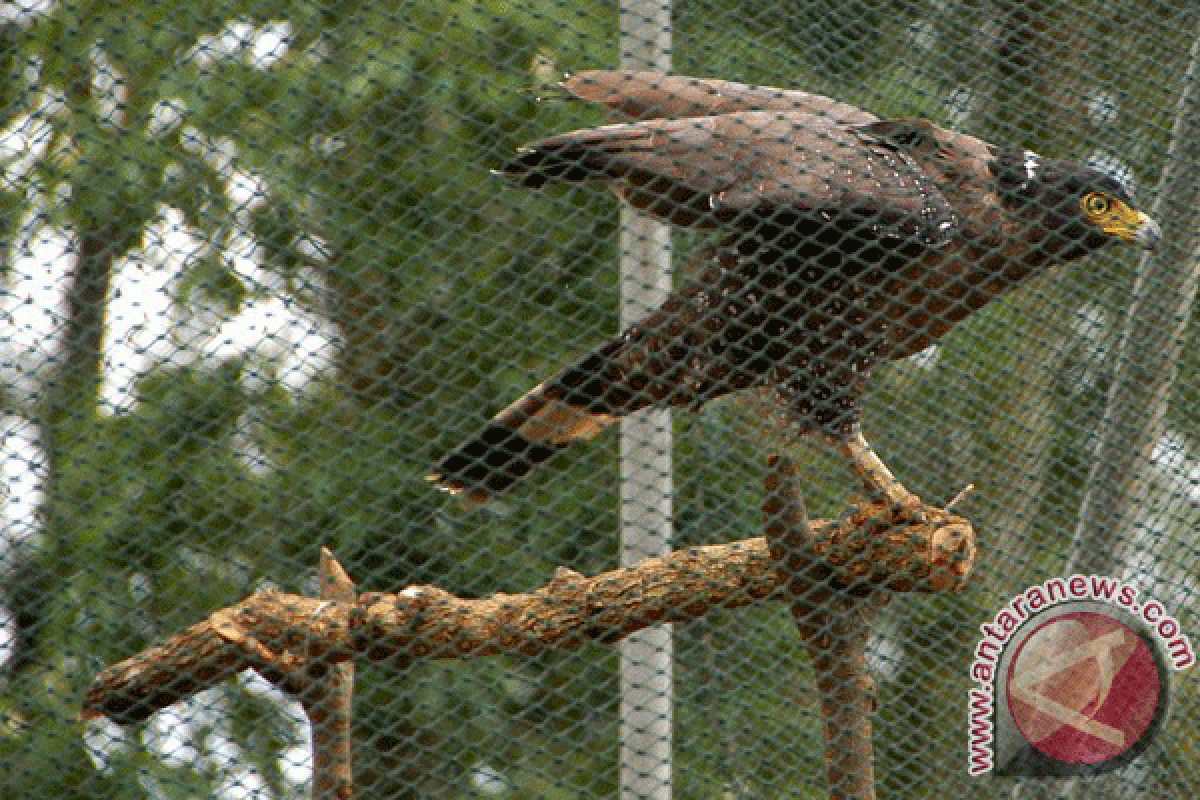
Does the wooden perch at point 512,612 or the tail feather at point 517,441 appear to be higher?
the wooden perch at point 512,612

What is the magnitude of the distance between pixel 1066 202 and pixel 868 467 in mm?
600

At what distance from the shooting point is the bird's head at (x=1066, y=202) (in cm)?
309

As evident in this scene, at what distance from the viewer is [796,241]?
116 inches

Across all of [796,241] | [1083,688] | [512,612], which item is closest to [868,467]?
[796,241]

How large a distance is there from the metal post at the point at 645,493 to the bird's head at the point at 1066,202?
2.23ft

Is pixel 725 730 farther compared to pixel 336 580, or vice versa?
pixel 725 730

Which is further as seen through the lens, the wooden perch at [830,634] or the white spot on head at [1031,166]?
the white spot on head at [1031,166]

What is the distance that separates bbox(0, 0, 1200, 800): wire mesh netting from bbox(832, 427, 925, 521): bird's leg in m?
0.01

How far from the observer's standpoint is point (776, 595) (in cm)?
267

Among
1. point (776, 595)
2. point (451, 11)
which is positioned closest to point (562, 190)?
point (451, 11)

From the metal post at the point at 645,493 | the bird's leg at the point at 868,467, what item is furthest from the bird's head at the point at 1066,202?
the metal post at the point at 645,493

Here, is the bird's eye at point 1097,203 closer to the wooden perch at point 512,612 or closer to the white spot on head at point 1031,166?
the white spot on head at point 1031,166

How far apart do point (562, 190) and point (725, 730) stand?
4.07 ft

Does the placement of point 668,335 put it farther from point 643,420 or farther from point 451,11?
point 451,11
